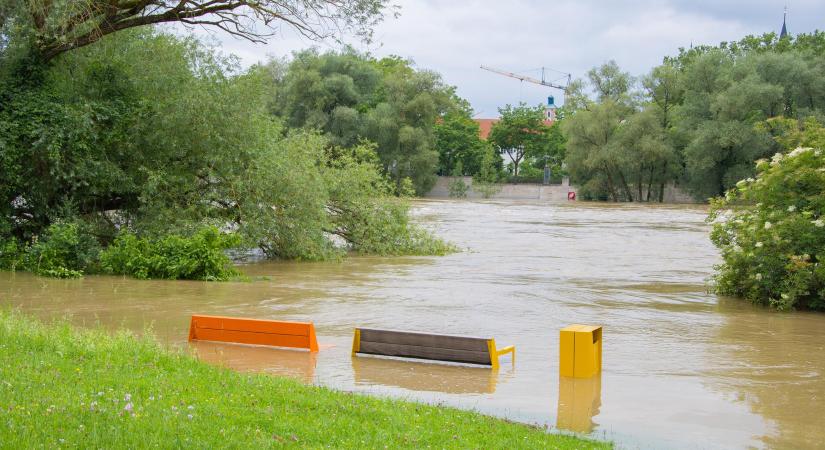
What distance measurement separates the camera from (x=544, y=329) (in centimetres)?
1556

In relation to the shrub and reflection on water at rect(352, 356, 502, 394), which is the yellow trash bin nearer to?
reflection on water at rect(352, 356, 502, 394)

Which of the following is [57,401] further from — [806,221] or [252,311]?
[806,221]

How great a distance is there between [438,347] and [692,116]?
6918 centimetres

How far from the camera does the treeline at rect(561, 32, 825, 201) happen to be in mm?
69562

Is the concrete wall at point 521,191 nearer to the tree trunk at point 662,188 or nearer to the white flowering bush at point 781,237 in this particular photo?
the tree trunk at point 662,188

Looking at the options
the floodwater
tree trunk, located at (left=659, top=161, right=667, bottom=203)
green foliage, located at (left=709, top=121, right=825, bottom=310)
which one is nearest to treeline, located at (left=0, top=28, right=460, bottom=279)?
the floodwater

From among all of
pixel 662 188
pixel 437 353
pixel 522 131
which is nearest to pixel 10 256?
pixel 437 353

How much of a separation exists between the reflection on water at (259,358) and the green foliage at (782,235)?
10259 millimetres

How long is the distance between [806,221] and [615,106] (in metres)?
67.6

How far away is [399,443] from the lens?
687 centimetres

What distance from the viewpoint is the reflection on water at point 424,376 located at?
10.5 metres

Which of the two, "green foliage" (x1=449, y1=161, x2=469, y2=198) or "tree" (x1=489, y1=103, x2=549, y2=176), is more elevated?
"tree" (x1=489, y1=103, x2=549, y2=176)

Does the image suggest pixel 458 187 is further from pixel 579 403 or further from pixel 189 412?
pixel 189 412

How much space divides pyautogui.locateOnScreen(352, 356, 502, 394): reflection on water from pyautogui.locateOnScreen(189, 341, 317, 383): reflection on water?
0.65 meters
